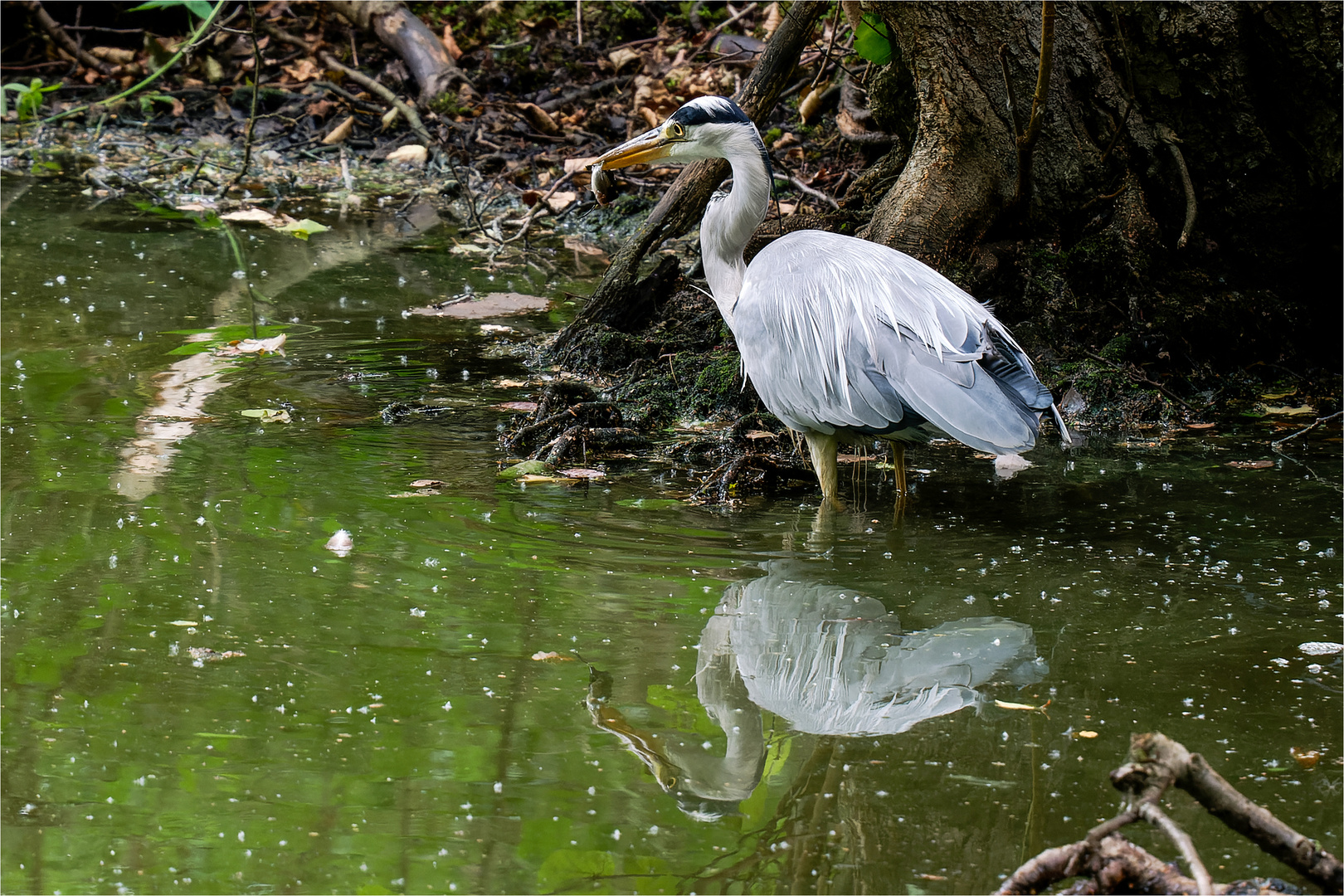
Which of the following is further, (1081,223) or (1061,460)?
(1081,223)

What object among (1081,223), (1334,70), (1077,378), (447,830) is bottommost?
(447,830)

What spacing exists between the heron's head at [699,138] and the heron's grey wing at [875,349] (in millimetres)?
483

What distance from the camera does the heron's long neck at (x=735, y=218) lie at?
4688 mm

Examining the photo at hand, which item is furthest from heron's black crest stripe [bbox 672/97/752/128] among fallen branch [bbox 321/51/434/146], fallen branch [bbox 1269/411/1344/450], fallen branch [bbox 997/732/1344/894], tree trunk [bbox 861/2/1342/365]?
fallen branch [bbox 321/51/434/146]

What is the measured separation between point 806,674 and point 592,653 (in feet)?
1.76

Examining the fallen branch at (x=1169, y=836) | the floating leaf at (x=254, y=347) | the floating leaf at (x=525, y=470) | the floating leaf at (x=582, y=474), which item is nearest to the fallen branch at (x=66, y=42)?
the floating leaf at (x=254, y=347)

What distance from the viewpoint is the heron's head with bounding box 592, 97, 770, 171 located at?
185 inches

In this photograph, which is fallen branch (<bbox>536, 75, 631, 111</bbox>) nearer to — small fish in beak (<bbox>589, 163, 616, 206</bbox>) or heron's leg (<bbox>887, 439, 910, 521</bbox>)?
small fish in beak (<bbox>589, 163, 616, 206</bbox>)

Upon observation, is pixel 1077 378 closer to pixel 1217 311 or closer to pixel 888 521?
pixel 1217 311

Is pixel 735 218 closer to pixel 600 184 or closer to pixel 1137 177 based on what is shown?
pixel 600 184

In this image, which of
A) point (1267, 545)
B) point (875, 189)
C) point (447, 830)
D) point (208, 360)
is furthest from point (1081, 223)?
point (447, 830)

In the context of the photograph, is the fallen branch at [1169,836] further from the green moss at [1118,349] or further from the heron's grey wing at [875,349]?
the green moss at [1118,349]

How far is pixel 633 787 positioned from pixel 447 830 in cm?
39

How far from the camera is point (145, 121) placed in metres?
11.0
